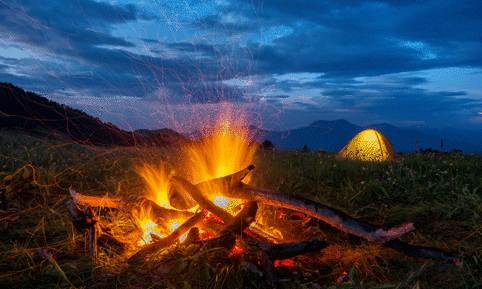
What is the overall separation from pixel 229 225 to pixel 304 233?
1390mm

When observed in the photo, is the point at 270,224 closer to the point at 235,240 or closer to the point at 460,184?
the point at 235,240

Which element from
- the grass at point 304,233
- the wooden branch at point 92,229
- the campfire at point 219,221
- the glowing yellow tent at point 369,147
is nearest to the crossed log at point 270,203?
the campfire at point 219,221

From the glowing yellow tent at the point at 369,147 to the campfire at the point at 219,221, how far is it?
733cm

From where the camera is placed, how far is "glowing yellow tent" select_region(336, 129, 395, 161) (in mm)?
10391

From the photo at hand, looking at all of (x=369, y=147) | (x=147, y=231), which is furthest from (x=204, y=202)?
(x=369, y=147)

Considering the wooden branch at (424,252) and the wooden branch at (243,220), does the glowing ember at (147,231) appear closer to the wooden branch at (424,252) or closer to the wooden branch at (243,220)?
the wooden branch at (243,220)

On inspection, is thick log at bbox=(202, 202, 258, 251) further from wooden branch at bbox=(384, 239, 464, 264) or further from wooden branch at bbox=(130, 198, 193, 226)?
wooden branch at bbox=(384, 239, 464, 264)

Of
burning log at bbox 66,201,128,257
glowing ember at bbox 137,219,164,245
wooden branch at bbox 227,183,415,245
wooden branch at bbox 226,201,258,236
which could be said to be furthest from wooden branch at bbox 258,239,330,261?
burning log at bbox 66,201,128,257

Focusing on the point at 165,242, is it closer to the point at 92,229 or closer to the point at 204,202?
the point at 204,202

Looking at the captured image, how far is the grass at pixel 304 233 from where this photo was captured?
279 centimetres

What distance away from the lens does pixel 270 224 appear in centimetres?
413

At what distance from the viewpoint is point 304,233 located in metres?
3.95

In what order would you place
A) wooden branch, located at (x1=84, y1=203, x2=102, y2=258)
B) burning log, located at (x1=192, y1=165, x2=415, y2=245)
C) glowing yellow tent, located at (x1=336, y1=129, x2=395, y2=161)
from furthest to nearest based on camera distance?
glowing yellow tent, located at (x1=336, y1=129, x2=395, y2=161) < wooden branch, located at (x1=84, y1=203, x2=102, y2=258) < burning log, located at (x1=192, y1=165, x2=415, y2=245)

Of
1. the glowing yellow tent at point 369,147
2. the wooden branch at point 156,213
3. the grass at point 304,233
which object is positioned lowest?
the grass at point 304,233
